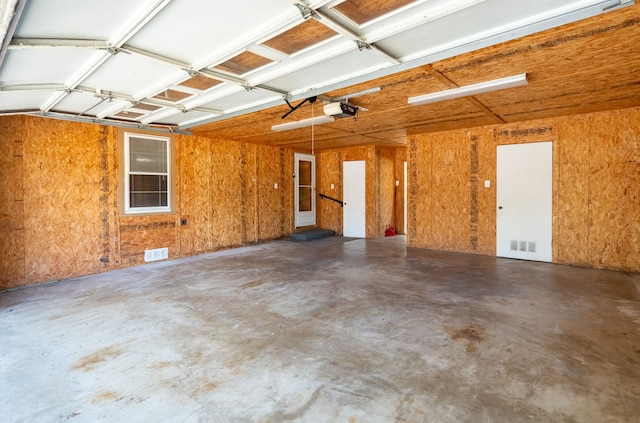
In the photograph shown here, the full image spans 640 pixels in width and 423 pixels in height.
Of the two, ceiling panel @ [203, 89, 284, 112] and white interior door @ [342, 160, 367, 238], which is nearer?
ceiling panel @ [203, 89, 284, 112]

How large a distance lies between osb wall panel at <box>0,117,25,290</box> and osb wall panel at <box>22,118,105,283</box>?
→ 0.22 feet

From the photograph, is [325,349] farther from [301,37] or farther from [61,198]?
[61,198]

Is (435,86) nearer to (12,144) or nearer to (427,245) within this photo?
(427,245)

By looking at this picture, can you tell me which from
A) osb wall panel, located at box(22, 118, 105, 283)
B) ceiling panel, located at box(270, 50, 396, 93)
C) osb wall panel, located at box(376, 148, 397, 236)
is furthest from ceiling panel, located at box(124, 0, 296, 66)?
osb wall panel, located at box(376, 148, 397, 236)

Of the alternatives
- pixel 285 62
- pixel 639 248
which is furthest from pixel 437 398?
pixel 639 248

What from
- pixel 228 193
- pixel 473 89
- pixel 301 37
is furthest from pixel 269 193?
pixel 301 37

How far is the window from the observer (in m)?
5.75

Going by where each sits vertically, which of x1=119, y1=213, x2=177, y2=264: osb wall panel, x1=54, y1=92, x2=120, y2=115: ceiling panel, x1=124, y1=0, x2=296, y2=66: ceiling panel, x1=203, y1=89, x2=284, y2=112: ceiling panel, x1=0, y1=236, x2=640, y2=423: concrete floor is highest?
x1=203, y1=89, x2=284, y2=112: ceiling panel

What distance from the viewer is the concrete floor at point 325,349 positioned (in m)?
1.95

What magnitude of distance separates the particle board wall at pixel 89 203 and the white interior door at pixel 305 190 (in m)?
1.86

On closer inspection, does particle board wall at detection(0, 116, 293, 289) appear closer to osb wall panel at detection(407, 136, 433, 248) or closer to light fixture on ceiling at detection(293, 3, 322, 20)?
osb wall panel at detection(407, 136, 433, 248)

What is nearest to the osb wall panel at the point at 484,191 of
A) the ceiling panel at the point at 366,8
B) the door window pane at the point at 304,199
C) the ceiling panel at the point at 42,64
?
the door window pane at the point at 304,199

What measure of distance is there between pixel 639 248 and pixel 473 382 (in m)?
4.93

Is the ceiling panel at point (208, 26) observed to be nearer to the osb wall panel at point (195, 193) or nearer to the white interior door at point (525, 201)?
the osb wall panel at point (195, 193)
